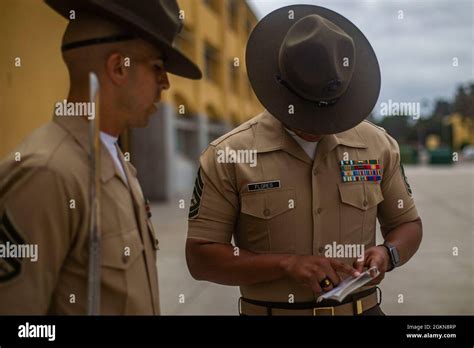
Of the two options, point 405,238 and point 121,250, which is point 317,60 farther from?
point 121,250

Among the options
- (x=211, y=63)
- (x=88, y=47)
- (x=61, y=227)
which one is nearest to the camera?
(x=61, y=227)

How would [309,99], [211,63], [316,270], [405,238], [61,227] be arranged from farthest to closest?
[211,63], [405,238], [309,99], [316,270], [61,227]

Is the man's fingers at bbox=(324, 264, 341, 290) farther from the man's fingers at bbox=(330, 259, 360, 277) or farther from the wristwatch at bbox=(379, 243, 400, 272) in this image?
the wristwatch at bbox=(379, 243, 400, 272)

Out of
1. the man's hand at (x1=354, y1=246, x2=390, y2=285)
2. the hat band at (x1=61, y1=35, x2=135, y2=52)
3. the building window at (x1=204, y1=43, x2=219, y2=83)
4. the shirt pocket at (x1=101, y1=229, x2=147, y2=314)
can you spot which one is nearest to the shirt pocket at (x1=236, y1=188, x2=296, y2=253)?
the man's hand at (x1=354, y1=246, x2=390, y2=285)

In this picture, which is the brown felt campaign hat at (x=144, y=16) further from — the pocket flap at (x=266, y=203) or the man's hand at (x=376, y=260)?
the man's hand at (x=376, y=260)

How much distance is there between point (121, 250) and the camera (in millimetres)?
1302

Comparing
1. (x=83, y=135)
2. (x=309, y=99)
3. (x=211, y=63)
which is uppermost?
(x=211, y=63)

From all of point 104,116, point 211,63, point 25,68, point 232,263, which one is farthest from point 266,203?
point 211,63

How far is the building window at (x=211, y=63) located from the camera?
390 inches

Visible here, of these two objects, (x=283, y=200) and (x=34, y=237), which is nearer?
(x=34, y=237)

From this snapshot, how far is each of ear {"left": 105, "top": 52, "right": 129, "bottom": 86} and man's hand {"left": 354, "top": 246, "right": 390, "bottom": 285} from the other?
2.70ft

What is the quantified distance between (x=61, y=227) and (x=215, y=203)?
0.56 metres
